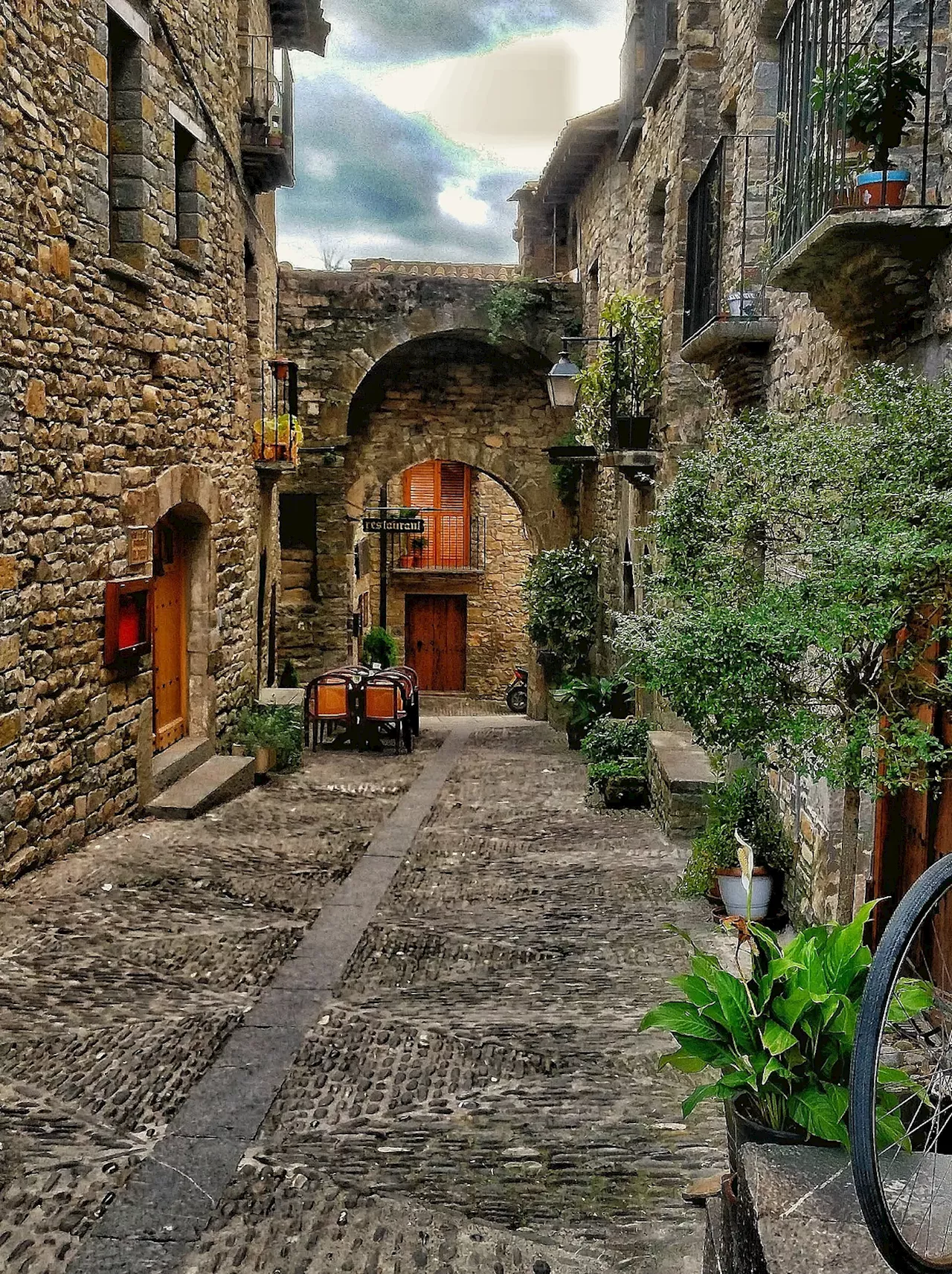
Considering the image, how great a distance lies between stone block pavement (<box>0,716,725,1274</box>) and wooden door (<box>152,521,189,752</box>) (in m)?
1.92

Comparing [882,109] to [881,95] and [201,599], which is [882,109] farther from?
[201,599]

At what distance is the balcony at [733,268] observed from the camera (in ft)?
21.6

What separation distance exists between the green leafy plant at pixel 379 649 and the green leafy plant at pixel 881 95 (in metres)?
16.1

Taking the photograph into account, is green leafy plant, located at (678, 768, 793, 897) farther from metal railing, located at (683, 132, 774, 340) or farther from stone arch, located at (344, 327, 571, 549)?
stone arch, located at (344, 327, 571, 549)

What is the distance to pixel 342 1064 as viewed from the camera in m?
4.28

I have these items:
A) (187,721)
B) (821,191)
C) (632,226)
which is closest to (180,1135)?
(821,191)

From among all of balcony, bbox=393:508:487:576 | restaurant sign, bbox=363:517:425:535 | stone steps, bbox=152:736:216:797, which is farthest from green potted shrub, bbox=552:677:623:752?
balcony, bbox=393:508:487:576

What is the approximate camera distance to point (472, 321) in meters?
15.1

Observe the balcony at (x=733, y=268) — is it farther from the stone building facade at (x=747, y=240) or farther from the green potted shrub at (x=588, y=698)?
the green potted shrub at (x=588, y=698)

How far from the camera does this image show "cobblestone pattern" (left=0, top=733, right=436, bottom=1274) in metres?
3.48

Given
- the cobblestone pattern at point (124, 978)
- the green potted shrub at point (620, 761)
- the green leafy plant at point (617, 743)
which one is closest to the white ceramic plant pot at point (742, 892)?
the cobblestone pattern at point (124, 978)

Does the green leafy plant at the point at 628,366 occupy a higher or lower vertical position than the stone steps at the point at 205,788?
higher

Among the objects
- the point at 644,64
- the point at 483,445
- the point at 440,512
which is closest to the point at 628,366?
the point at 644,64

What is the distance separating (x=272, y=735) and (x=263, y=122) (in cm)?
577
